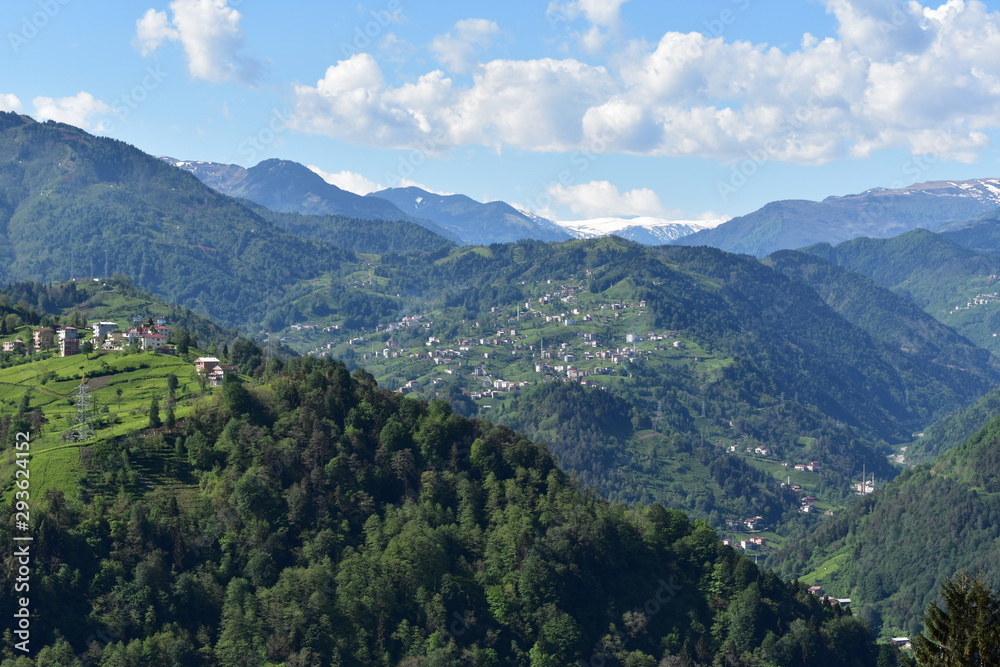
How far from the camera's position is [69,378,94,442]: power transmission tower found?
11283 centimetres

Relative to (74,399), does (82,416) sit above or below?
below

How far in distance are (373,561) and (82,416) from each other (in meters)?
37.3

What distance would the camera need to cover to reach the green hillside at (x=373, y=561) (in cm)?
9588

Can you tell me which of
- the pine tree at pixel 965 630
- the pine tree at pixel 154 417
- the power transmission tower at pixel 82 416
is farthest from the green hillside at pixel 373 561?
the pine tree at pixel 965 630

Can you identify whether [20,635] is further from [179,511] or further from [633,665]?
[633,665]

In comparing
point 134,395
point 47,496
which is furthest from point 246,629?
point 134,395

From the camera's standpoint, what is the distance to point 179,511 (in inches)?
4070

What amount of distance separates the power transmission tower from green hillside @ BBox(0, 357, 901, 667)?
15.5ft

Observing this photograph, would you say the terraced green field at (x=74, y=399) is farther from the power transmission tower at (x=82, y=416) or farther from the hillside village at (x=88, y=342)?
the hillside village at (x=88, y=342)

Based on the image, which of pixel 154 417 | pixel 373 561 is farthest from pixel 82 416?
pixel 373 561

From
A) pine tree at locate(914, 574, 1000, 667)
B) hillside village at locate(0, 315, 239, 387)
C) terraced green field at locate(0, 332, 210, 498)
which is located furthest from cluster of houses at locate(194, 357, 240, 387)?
pine tree at locate(914, 574, 1000, 667)

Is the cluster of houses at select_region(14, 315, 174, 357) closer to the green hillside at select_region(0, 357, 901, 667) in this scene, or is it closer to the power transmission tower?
the power transmission tower

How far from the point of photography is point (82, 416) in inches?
4646

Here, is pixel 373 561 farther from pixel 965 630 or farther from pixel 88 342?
pixel 965 630
